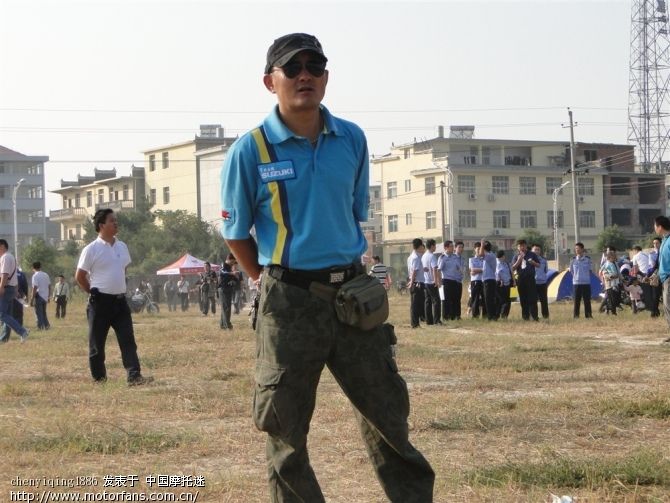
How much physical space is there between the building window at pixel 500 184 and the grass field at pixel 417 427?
76.1m

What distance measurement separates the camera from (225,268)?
25.0 metres

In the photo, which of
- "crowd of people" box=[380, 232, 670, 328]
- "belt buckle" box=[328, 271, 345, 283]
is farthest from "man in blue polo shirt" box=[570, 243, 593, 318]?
"belt buckle" box=[328, 271, 345, 283]

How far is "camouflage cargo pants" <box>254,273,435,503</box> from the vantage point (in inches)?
178

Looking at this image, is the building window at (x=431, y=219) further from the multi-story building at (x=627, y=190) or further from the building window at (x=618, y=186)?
the building window at (x=618, y=186)

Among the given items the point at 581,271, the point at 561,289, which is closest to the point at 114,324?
the point at 581,271

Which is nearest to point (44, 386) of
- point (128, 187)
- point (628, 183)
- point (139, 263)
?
point (139, 263)

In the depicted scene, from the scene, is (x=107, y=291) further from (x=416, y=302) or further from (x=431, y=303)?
(x=431, y=303)

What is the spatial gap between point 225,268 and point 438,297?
4679 mm

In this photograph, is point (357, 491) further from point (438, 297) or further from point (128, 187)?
point (128, 187)

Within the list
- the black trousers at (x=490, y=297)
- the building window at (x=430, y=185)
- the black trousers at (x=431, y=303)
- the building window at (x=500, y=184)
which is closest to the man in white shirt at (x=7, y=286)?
the black trousers at (x=431, y=303)

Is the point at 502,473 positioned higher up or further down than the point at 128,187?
further down

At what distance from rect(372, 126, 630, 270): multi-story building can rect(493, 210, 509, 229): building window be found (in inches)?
3.1

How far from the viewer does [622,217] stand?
307ft

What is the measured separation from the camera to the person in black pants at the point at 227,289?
77.1ft
